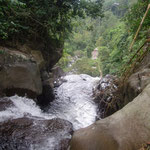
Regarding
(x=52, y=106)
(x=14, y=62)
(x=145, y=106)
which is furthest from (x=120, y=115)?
(x=52, y=106)

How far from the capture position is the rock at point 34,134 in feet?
7.49

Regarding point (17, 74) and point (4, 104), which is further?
point (17, 74)

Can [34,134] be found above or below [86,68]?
above

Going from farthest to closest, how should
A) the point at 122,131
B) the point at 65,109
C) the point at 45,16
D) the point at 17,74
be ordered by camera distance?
1. the point at 65,109
2. the point at 45,16
3. the point at 17,74
4. the point at 122,131

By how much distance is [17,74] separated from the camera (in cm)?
450

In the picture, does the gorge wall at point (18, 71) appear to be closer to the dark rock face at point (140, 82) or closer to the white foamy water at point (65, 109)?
the white foamy water at point (65, 109)

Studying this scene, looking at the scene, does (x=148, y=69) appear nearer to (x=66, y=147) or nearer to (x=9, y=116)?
(x=66, y=147)

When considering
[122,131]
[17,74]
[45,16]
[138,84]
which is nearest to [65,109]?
[17,74]

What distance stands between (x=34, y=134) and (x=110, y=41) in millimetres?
22565

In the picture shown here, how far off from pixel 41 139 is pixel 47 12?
4.83 metres

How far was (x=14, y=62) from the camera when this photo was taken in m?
4.47

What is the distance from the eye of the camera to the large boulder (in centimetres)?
418

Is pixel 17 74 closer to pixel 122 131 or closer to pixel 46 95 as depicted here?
pixel 46 95

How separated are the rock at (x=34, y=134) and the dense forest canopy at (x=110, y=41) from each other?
233 cm
